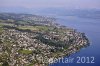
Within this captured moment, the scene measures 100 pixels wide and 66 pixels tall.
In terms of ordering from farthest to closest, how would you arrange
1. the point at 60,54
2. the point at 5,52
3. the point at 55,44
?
the point at 55,44 → the point at 60,54 → the point at 5,52

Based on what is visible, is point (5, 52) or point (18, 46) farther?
point (18, 46)

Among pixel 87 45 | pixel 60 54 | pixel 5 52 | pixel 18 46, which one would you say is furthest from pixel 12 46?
pixel 87 45

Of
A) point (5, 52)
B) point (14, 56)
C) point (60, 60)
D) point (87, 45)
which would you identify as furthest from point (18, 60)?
point (87, 45)

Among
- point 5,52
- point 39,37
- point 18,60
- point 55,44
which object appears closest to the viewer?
point 18,60

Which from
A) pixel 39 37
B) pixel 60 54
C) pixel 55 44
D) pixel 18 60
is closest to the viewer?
pixel 18 60

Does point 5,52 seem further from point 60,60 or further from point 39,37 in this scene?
point 39,37

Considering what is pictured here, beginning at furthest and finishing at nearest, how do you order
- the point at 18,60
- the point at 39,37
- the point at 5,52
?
the point at 39,37, the point at 5,52, the point at 18,60

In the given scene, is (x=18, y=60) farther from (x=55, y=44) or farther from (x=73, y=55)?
(x=55, y=44)

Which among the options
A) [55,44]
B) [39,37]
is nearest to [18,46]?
[55,44]

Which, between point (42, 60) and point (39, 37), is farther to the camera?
point (39, 37)
